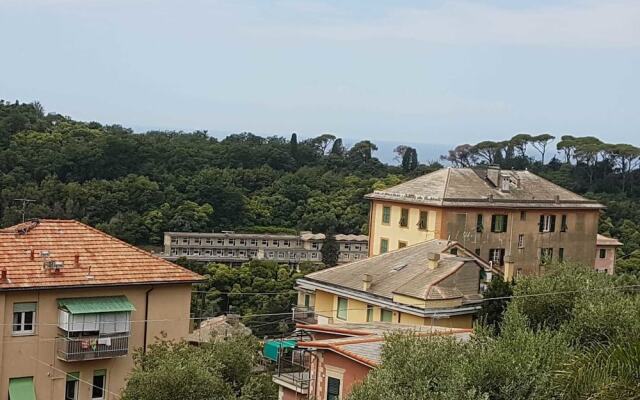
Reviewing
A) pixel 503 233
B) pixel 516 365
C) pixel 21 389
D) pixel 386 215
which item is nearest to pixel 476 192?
pixel 503 233

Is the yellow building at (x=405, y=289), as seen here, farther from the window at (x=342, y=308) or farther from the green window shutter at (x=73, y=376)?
the green window shutter at (x=73, y=376)

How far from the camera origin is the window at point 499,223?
138 feet

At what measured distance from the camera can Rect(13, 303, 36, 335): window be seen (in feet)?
78.8

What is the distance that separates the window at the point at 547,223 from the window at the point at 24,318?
1087 inches

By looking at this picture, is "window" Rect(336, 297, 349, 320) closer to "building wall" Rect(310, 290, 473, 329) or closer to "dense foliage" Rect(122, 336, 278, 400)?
"building wall" Rect(310, 290, 473, 329)

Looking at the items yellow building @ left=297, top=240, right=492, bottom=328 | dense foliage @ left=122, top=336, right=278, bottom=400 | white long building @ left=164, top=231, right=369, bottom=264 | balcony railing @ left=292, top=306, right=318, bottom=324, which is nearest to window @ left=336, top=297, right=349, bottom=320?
yellow building @ left=297, top=240, right=492, bottom=328

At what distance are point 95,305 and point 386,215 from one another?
20.8m

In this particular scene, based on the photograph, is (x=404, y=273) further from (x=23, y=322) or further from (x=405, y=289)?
(x=23, y=322)

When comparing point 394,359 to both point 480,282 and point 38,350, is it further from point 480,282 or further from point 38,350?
point 480,282

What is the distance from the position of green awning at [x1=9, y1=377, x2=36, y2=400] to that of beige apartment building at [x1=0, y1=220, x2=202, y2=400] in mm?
27

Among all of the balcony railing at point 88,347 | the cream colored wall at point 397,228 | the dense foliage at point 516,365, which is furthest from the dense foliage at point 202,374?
the cream colored wall at point 397,228

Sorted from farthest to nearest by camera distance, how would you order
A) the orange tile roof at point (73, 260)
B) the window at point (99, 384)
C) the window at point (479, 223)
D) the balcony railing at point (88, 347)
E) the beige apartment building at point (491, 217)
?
the window at point (479, 223) → the beige apartment building at point (491, 217) → the window at point (99, 384) → the orange tile roof at point (73, 260) → the balcony railing at point (88, 347)

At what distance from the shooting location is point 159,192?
289 feet

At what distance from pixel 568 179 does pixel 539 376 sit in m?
84.2
